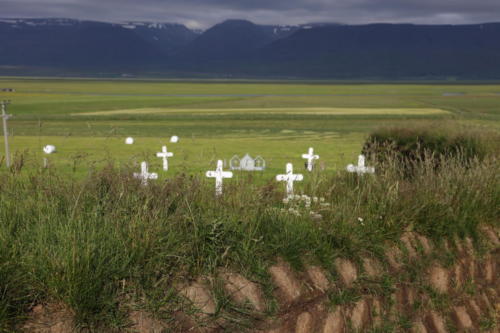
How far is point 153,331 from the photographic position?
419cm

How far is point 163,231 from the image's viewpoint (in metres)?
4.97

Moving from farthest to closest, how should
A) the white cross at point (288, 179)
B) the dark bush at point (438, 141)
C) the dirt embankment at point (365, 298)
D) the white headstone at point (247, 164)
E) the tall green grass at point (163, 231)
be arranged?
the dark bush at point (438, 141) < the white headstone at point (247, 164) < the white cross at point (288, 179) < the dirt embankment at point (365, 298) < the tall green grass at point (163, 231)

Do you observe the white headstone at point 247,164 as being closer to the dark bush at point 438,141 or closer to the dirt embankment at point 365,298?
the dirt embankment at point 365,298

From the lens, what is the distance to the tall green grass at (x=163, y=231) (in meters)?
4.17

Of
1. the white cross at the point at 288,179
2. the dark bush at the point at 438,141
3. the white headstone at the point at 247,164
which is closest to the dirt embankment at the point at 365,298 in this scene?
the white cross at the point at 288,179

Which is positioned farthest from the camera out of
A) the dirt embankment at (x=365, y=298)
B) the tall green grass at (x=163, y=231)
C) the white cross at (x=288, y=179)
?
the white cross at (x=288, y=179)

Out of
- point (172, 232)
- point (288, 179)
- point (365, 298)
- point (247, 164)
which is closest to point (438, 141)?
point (247, 164)

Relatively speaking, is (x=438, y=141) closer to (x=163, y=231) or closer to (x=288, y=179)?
(x=288, y=179)

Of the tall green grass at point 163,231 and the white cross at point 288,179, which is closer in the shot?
the tall green grass at point 163,231

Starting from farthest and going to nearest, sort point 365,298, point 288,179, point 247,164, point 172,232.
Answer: point 247,164
point 288,179
point 365,298
point 172,232

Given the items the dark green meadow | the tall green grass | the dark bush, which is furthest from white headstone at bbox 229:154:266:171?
the dark bush

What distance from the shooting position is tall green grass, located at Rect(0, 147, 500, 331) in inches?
164

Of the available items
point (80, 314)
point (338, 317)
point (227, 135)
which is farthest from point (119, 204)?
point (227, 135)

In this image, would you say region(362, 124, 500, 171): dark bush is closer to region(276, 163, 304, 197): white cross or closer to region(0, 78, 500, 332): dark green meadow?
region(276, 163, 304, 197): white cross
